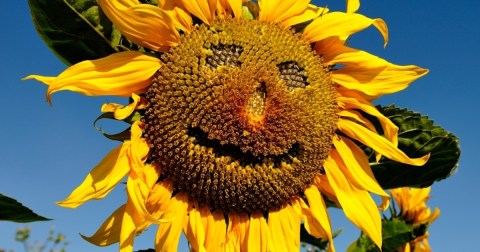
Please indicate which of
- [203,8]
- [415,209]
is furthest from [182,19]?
[415,209]

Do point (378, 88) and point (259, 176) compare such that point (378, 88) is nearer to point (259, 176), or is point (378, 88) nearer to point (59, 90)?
point (259, 176)

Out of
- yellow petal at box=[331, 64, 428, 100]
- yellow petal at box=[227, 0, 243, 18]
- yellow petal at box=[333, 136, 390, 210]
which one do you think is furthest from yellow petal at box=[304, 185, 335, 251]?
yellow petal at box=[227, 0, 243, 18]

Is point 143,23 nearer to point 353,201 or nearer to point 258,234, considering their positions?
point 258,234

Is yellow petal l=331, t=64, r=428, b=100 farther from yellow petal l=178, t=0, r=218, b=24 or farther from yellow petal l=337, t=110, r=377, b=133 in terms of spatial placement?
yellow petal l=178, t=0, r=218, b=24

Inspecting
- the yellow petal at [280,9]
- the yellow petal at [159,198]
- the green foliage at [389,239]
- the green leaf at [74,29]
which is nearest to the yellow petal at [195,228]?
the yellow petal at [159,198]

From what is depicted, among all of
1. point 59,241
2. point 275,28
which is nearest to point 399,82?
point 275,28
